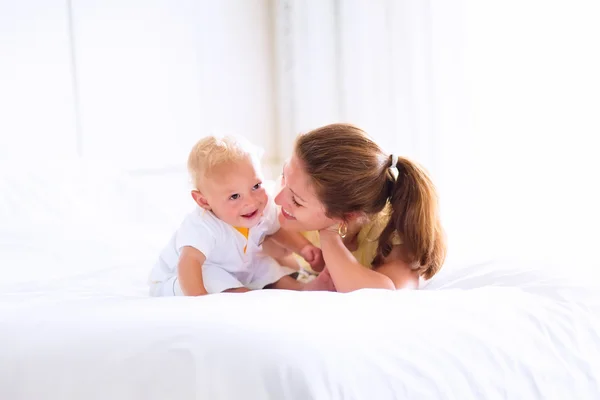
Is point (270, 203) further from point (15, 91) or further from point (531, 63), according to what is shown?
point (531, 63)

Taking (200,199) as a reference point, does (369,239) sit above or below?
below

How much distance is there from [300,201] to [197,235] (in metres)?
0.23

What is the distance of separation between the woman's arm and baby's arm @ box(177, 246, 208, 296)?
27 centimetres

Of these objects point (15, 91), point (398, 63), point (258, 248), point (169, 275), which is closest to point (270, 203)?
point (258, 248)

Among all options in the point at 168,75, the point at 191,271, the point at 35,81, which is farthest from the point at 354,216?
the point at 168,75

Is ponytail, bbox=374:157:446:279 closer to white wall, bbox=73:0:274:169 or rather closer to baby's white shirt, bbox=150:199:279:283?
baby's white shirt, bbox=150:199:279:283

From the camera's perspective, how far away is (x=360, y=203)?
182 centimetres

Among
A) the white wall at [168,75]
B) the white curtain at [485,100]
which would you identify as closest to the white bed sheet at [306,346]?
the white curtain at [485,100]

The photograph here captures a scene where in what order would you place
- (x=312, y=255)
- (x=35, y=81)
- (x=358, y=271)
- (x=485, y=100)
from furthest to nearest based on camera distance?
(x=485, y=100) → (x=35, y=81) → (x=312, y=255) → (x=358, y=271)

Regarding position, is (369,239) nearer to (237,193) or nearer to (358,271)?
(358,271)

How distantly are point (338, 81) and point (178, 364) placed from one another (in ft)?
9.66

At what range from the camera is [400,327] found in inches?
50.6

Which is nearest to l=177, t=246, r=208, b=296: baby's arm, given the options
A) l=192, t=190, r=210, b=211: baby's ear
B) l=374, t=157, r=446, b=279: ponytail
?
l=192, t=190, r=210, b=211: baby's ear

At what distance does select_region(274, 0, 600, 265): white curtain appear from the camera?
3129mm
